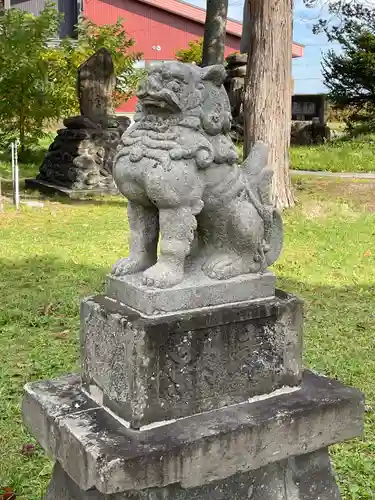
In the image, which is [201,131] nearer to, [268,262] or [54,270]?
[268,262]

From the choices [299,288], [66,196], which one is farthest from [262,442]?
[66,196]

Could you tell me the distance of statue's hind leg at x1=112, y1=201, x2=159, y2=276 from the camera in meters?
2.60

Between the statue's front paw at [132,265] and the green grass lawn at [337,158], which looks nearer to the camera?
the statue's front paw at [132,265]

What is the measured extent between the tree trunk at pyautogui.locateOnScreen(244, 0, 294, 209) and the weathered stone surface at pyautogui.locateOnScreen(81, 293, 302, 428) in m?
7.41

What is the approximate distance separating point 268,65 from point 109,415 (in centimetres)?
805

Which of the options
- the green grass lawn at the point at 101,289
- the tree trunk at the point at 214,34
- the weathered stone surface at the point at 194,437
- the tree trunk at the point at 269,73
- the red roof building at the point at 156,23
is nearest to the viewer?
the weathered stone surface at the point at 194,437

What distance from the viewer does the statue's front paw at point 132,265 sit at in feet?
8.50

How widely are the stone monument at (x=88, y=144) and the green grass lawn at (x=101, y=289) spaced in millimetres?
1033

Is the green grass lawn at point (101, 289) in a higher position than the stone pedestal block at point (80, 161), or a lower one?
lower

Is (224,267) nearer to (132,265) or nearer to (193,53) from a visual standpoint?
(132,265)

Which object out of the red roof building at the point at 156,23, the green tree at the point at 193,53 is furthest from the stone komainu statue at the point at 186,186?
the red roof building at the point at 156,23

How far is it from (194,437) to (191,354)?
0.98 feet

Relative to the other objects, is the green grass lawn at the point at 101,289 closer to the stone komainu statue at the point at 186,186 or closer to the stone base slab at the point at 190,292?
the stone base slab at the point at 190,292

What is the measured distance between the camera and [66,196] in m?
12.2
